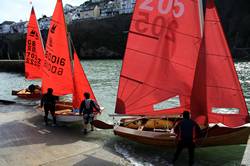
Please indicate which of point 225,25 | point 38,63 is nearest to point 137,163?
point 38,63

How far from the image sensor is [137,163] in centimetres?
1065

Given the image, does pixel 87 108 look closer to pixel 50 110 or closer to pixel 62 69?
pixel 50 110

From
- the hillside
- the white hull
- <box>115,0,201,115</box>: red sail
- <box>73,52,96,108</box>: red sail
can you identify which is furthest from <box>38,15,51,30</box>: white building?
<box>115,0,201,115</box>: red sail

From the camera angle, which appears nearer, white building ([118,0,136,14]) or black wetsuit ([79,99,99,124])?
black wetsuit ([79,99,99,124])

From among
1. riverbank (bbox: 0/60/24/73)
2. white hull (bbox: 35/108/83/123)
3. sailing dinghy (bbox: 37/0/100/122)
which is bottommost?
riverbank (bbox: 0/60/24/73)

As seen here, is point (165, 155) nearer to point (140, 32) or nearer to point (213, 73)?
point (213, 73)

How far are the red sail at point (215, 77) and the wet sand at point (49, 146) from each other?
11.0 feet

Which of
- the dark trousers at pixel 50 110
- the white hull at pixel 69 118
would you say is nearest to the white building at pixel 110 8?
the dark trousers at pixel 50 110

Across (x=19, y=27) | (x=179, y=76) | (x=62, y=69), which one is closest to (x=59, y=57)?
(x=62, y=69)

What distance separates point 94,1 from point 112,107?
183892 mm

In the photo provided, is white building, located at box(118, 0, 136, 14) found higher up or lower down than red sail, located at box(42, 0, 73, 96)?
higher up

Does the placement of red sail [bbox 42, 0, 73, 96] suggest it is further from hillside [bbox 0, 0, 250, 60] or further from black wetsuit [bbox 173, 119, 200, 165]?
hillside [bbox 0, 0, 250, 60]

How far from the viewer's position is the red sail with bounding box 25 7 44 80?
79.5ft

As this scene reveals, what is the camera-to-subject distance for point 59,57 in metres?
16.5
